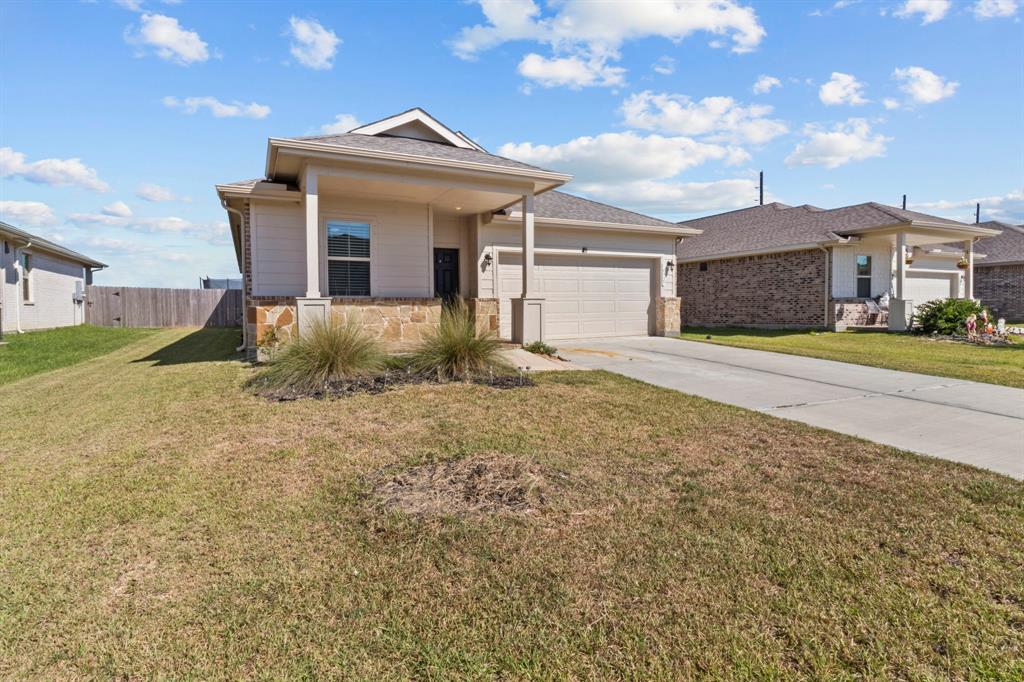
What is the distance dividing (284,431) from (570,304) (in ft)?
A: 32.1

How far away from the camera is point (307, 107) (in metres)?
12.4

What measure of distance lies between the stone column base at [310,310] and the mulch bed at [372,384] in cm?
189

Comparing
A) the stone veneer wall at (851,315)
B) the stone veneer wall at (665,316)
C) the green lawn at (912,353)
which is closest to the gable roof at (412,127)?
the stone veneer wall at (665,316)

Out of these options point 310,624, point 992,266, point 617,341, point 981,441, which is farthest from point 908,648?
point 992,266

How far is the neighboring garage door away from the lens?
524 inches

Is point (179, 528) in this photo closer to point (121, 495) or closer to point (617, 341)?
point (121, 495)

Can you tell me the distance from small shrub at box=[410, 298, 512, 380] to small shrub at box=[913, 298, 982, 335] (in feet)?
49.3

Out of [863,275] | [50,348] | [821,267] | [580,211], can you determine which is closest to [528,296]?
[580,211]

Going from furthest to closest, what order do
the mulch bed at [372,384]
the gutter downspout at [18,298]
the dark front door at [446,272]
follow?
the gutter downspout at [18,298] < the dark front door at [446,272] < the mulch bed at [372,384]

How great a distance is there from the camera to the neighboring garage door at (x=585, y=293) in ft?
43.7

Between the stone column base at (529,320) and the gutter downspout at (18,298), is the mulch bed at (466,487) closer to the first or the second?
the stone column base at (529,320)

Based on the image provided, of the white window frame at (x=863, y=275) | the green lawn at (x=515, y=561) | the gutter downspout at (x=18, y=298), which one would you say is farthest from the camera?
the white window frame at (x=863, y=275)

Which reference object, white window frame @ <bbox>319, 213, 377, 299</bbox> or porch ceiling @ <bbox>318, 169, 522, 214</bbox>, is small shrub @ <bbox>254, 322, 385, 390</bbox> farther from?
white window frame @ <bbox>319, 213, 377, 299</bbox>

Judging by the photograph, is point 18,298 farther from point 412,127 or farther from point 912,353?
point 912,353
